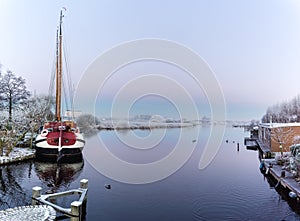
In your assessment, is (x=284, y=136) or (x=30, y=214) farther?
(x=284, y=136)

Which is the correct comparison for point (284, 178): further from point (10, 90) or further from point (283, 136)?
point (10, 90)

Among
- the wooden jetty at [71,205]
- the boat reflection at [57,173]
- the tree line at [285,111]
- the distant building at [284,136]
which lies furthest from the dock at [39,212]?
the tree line at [285,111]

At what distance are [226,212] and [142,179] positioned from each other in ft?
20.9

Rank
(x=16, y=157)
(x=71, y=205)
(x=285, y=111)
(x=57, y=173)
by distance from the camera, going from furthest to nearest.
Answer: (x=285, y=111) < (x=16, y=157) < (x=57, y=173) < (x=71, y=205)

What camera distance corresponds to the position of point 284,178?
1365cm

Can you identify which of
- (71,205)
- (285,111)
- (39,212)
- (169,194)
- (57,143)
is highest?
(285,111)

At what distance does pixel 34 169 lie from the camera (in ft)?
55.7

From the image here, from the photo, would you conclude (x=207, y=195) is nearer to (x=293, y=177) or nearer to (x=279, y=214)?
(x=279, y=214)

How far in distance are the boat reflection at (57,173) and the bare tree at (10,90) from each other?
1583 centimetres

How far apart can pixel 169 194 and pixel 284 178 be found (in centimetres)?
617

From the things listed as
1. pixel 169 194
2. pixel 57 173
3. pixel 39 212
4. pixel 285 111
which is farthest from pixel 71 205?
pixel 285 111

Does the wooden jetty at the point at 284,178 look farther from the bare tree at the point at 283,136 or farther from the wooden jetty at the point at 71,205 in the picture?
the wooden jetty at the point at 71,205

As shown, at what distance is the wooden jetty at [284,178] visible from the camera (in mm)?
11800

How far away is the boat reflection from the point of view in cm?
1361
